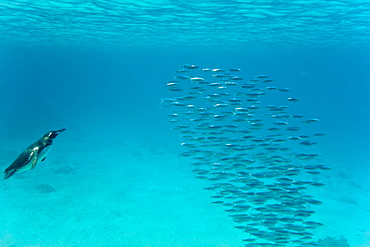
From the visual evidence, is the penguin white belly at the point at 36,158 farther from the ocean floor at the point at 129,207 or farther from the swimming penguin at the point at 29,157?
the ocean floor at the point at 129,207

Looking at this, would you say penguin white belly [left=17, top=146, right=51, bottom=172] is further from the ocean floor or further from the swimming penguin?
the ocean floor

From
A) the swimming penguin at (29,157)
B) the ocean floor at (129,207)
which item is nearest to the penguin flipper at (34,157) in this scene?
the swimming penguin at (29,157)

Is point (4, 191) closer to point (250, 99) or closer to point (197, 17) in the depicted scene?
point (250, 99)

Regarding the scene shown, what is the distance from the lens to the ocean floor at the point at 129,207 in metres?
11.5

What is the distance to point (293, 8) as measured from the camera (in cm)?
1945

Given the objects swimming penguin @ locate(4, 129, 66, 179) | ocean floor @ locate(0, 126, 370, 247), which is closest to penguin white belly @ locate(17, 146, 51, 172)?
swimming penguin @ locate(4, 129, 66, 179)

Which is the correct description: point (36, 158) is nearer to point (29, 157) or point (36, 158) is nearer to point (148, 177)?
point (29, 157)

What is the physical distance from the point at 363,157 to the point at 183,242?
30.9m

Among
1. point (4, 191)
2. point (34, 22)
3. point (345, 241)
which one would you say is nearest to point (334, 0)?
point (345, 241)

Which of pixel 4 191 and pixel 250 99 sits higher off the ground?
pixel 250 99

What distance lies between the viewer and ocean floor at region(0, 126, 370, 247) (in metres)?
11.5

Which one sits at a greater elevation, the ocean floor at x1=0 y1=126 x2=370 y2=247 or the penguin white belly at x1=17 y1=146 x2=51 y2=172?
the penguin white belly at x1=17 y1=146 x2=51 y2=172

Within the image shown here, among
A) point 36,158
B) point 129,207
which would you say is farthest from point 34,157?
point 129,207

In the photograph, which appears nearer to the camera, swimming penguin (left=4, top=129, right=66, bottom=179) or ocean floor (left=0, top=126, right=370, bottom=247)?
swimming penguin (left=4, top=129, right=66, bottom=179)
